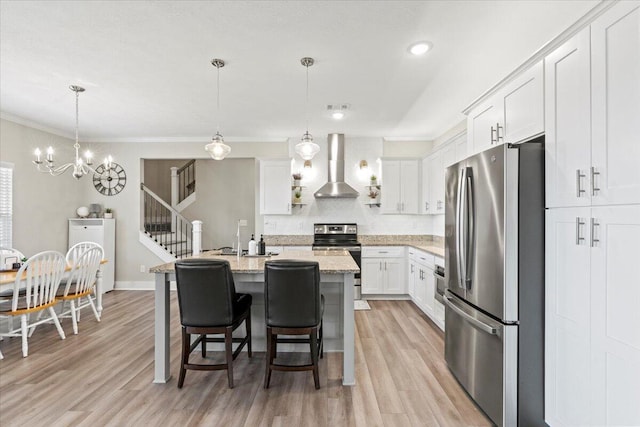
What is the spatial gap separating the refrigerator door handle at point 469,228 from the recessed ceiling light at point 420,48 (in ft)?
3.65

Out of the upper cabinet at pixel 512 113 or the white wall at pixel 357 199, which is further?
the white wall at pixel 357 199

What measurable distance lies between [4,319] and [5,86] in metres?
2.68

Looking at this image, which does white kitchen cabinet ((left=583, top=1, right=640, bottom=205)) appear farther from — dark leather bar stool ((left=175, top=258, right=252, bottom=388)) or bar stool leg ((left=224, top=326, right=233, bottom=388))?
bar stool leg ((left=224, top=326, right=233, bottom=388))

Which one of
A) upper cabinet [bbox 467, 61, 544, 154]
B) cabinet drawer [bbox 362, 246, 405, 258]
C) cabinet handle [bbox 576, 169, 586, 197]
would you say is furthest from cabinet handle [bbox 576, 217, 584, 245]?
cabinet drawer [bbox 362, 246, 405, 258]

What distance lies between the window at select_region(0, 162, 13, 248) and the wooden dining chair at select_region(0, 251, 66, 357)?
1583mm

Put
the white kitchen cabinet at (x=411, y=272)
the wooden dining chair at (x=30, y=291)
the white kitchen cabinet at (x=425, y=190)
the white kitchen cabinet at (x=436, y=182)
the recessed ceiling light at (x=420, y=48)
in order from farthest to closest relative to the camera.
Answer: the white kitchen cabinet at (x=425, y=190) → the white kitchen cabinet at (x=411, y=272) → the white kitchen cabinet at (x=436, y=182) → the wooden dining chair at (x=30, y=291) → the recessed ceiling light at (x=420, y=48)

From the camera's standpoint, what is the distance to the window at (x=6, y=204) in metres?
4.80

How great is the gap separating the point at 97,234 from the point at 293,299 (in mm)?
4878

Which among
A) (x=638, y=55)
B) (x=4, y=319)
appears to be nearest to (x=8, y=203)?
(x=4, y=319)

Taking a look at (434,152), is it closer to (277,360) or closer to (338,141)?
(338,141)

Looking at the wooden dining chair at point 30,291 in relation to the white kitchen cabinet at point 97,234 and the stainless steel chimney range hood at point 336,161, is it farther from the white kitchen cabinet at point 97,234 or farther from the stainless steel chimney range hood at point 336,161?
the stainless steel chimney range hood at point 336,161

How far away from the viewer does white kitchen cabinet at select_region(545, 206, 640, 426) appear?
61.6 inches

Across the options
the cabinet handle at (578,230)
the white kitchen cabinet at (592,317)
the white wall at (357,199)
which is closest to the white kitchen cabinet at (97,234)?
the white wall at (357,199)

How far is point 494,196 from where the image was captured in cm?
226
